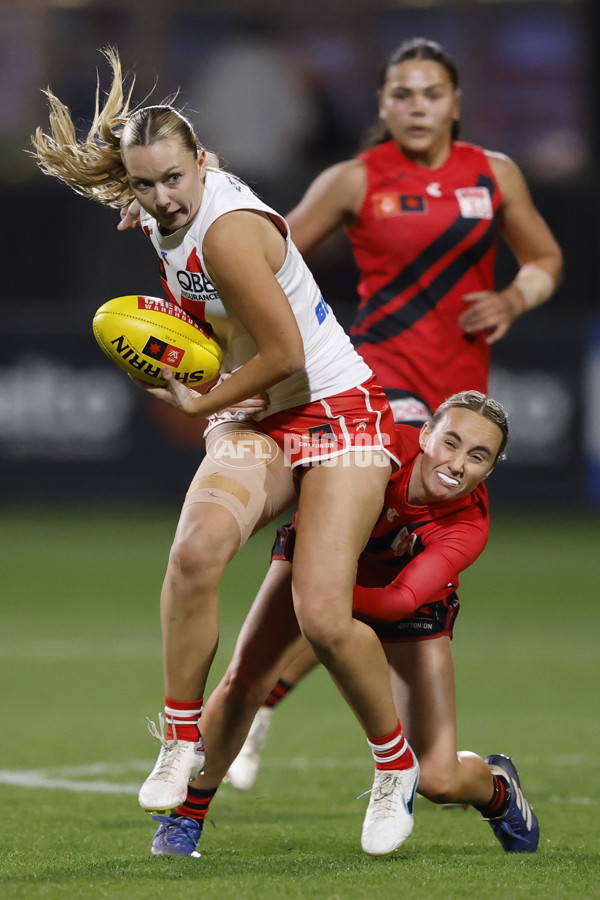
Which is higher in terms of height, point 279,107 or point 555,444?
point 279,107

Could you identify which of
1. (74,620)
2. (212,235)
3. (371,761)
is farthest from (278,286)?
(74,620)

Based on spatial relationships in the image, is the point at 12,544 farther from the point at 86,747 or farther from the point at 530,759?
the point at 530,759

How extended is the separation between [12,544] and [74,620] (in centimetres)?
269

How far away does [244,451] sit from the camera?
4121 mm

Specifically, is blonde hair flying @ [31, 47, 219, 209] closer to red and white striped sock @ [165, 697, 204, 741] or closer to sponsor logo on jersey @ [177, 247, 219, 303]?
sponsor logo on jersey @ [177, 247, 219, 303]

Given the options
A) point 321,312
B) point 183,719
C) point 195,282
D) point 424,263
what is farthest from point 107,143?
point 424,263

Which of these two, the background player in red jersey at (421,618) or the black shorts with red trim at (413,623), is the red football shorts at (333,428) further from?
the black shorts with red trim at (413,623)

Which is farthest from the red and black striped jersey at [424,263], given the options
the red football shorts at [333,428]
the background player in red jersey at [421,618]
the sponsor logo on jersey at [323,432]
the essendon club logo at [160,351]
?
the essendon club logo at [160,351]

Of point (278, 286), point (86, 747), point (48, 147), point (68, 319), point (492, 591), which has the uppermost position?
Result: point (48, 147)

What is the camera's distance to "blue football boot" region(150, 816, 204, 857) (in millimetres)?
4055

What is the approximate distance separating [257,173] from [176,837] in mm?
9239

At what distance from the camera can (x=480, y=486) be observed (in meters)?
4.62

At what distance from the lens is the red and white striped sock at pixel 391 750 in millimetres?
4020

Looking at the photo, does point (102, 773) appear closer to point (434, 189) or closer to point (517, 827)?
point (517, 827)
